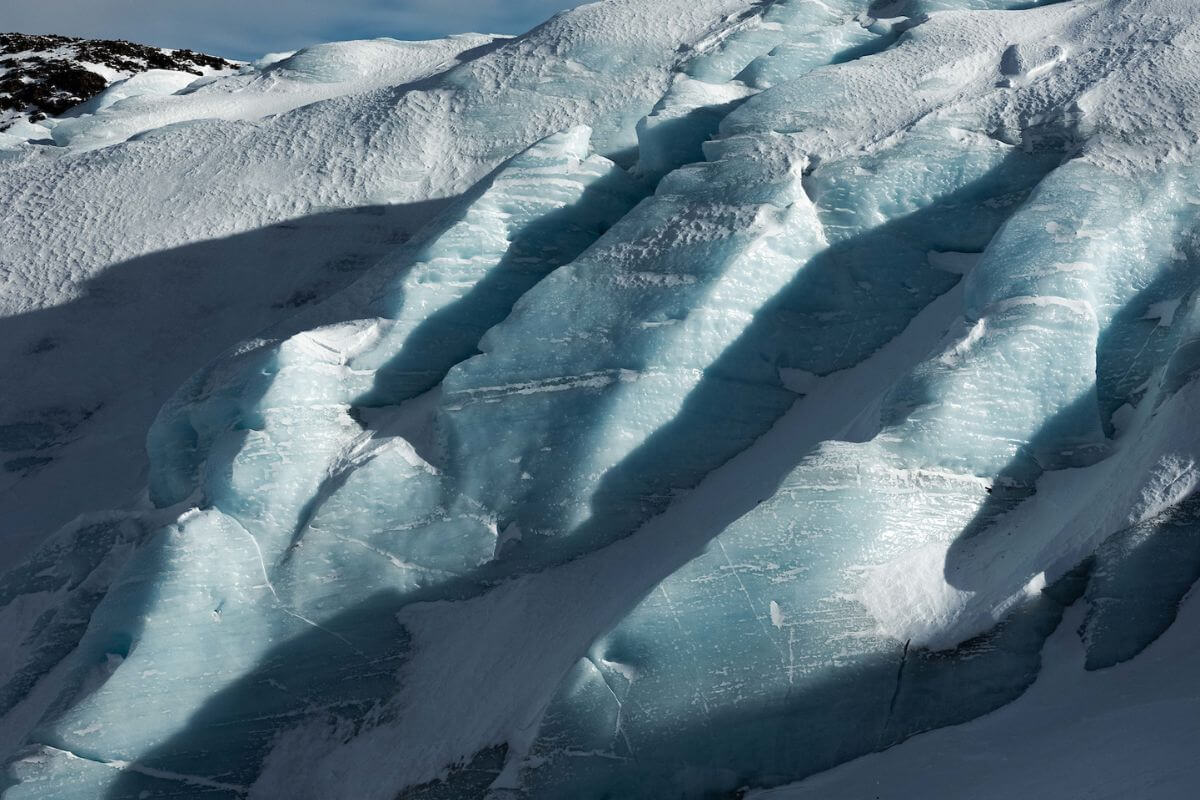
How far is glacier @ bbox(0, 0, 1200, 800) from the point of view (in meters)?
5.07

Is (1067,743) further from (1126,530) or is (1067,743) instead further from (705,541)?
(705,541)

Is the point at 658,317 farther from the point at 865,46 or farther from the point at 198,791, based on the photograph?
the point at 865,46

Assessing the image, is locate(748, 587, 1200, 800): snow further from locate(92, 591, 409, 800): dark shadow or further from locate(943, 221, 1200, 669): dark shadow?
locate(92, 591, 409, 800): dark shadow

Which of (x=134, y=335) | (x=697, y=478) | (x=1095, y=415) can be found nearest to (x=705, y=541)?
(x=697, y=478)

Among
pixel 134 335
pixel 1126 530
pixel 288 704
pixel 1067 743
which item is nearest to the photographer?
pixel 1067 743

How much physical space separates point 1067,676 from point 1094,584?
0.47 meters

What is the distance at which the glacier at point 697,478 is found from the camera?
5066 mm

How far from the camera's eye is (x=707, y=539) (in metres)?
5.62

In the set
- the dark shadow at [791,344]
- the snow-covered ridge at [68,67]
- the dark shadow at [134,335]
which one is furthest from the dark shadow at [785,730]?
the snow-covered ridge at [68,67]

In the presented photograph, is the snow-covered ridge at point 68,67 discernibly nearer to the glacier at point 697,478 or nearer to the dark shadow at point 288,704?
the glacier at point 697,478

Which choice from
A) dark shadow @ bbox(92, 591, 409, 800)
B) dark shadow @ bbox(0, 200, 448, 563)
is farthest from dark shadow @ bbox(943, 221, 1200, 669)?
dark shadow @ bbox(0, 200, 448, 563)

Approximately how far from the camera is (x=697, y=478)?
20.8 ft

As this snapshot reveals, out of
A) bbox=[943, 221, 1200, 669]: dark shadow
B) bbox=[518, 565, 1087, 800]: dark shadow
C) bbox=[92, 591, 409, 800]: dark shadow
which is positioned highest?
bbox=[943, 221, 1200, 669]: dark shadow

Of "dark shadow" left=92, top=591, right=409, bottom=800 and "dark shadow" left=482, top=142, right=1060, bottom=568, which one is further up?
"dark shadow" left=482, top=142, right=1060, bottom=568
